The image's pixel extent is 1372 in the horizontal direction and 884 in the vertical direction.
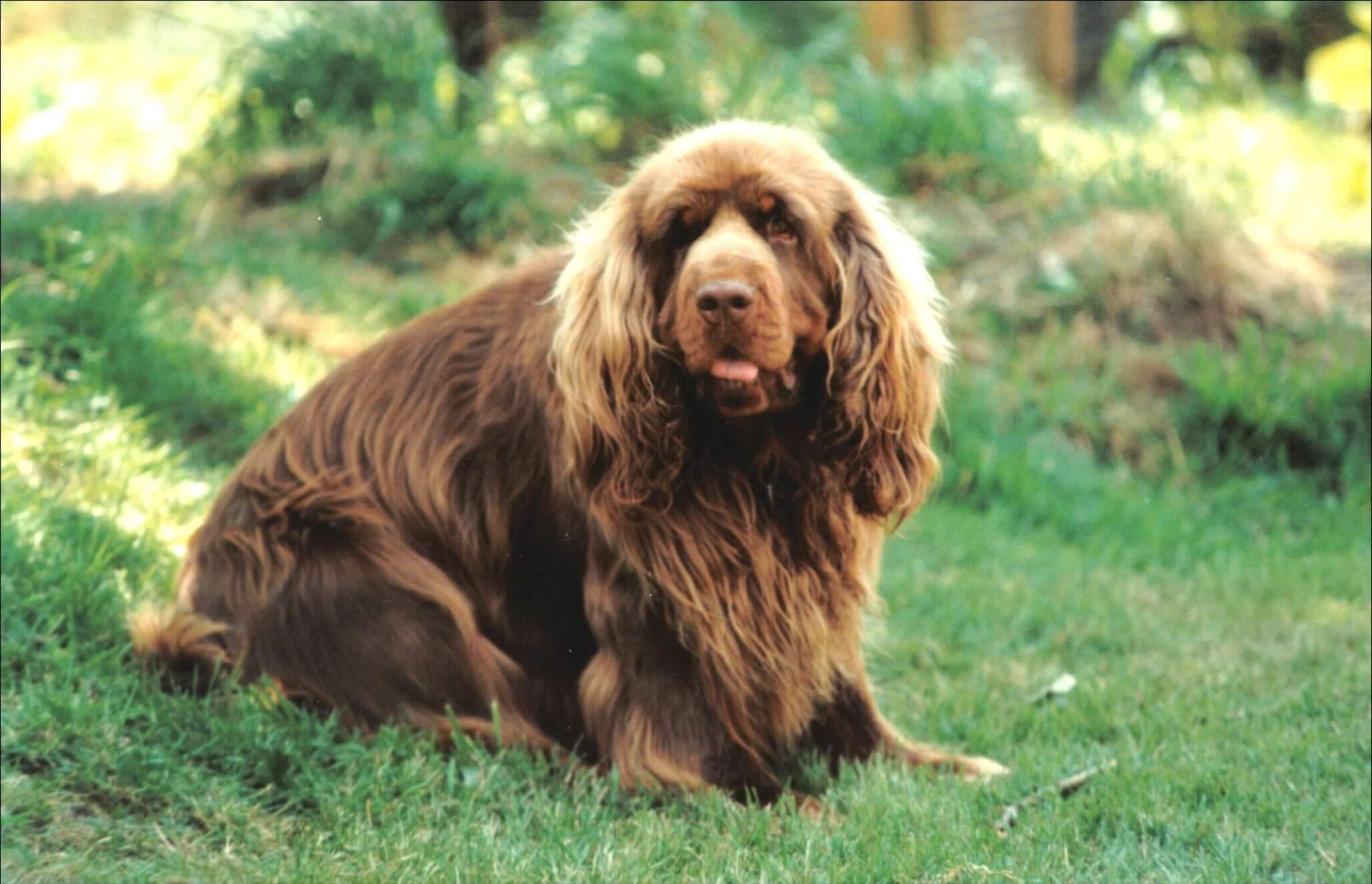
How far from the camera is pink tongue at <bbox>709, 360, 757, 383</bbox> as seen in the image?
11.3 feet

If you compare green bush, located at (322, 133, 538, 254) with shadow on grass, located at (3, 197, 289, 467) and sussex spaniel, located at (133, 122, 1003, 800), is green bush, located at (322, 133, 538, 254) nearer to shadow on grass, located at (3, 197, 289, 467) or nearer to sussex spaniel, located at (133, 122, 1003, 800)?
shadow on grass, located at (3, 197, 289, 467)

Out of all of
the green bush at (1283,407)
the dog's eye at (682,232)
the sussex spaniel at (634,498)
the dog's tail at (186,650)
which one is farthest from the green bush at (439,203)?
the dog's eye at (682,232)

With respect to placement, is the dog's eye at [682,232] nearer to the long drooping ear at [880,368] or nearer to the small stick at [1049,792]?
the long drooping ear at [880,368]

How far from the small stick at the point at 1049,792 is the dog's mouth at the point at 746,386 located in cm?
101

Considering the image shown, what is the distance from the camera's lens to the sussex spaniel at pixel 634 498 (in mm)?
3617

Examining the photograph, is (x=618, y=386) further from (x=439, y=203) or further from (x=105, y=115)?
(x=105, y=115)

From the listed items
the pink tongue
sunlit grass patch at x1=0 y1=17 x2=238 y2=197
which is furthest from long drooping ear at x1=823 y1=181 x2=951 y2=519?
sunlit grass patch at x1=0 y1=17 x2=238 y2=197

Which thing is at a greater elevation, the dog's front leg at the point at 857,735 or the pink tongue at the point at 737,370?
the pink tongue at the point at 737,370

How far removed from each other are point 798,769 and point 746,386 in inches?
41.9

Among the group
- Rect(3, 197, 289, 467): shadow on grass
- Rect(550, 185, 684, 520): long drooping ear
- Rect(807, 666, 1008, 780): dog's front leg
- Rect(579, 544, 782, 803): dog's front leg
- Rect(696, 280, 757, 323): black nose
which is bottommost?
Rect(807, 666, 1008, 780): dog's front leg

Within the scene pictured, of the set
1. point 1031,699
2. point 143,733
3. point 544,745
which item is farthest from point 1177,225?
point 143,733

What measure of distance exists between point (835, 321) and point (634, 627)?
841 mm

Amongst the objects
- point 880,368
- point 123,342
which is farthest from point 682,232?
point 123,342

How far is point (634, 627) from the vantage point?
375 centimetres
